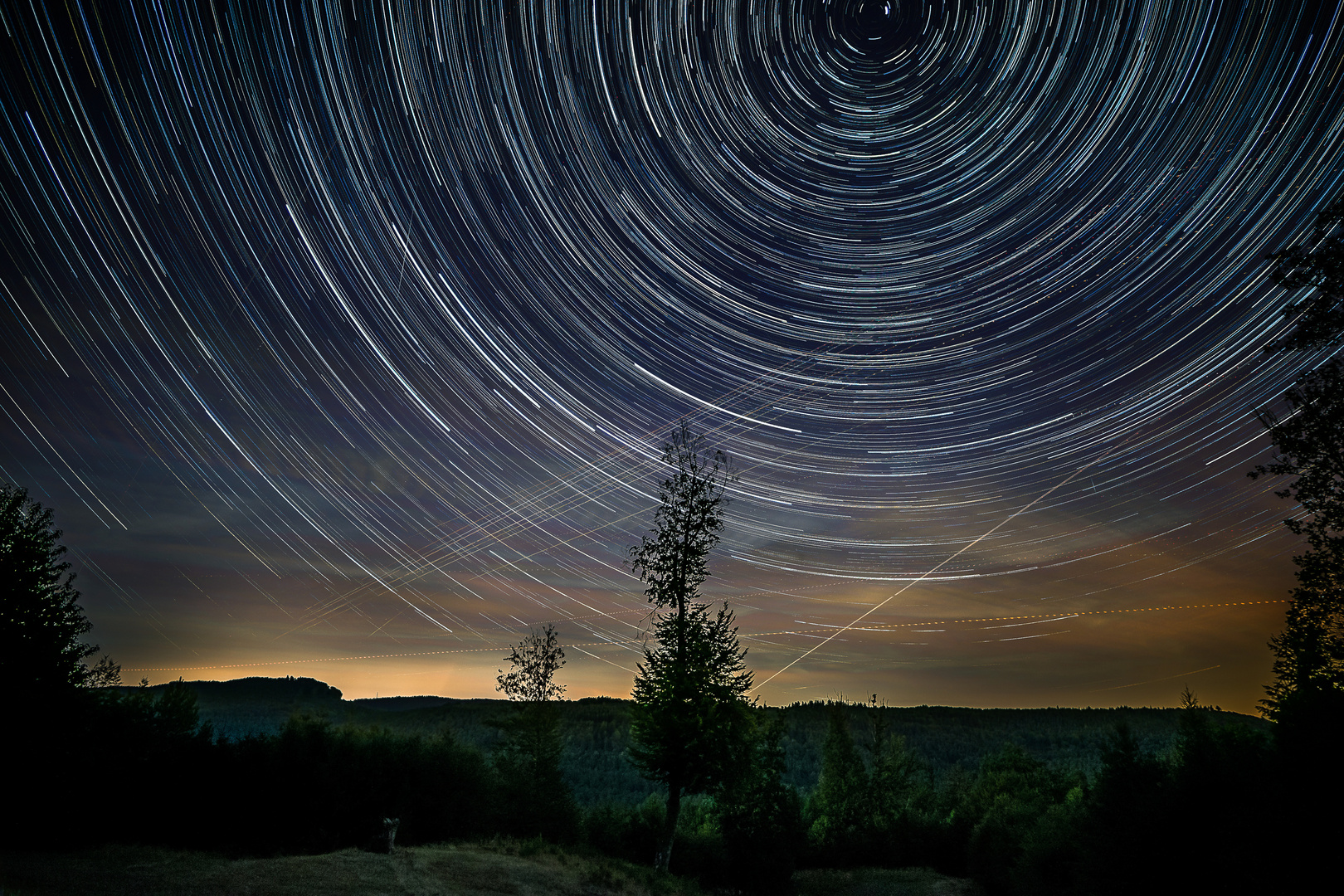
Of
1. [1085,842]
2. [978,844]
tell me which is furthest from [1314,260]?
[978,844]

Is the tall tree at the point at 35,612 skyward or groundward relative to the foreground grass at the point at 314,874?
skyward

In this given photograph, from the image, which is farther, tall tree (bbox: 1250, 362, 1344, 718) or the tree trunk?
the tree trunk

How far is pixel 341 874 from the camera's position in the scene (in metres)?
15.7

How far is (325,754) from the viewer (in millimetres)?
25516

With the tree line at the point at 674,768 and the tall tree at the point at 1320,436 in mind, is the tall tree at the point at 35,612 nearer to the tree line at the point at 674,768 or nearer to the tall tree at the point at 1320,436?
the tree line at the point at 674,768

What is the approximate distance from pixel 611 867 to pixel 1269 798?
18789 mm

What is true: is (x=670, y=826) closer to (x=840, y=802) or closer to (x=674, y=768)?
(x=674, y=768)

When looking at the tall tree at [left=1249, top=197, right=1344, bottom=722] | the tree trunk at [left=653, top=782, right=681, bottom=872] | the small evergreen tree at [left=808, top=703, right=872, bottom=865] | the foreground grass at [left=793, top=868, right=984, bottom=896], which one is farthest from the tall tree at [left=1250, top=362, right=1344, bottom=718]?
the small evergreen tree at [left=808, top=703, right=872, bottom=865]

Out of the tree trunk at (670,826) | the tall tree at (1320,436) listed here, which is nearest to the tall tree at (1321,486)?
the tall tree at (1320,436)

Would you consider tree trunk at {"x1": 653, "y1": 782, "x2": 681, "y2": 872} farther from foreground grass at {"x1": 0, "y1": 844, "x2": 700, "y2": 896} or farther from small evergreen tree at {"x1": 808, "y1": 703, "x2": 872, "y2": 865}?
small evergreen tree at {"x1": 808, "y1": 703, "x2": 872, "y2": 865}

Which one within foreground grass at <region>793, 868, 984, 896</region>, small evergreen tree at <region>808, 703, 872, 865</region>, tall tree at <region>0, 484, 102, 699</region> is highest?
tall tree at <region>0, 484, 102, 699</region>

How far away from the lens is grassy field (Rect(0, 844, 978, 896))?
1343 centimetres

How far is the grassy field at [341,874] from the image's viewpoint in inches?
529

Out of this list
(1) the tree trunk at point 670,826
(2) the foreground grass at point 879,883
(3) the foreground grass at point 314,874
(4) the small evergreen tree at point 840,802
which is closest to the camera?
(3) the foreground grass at point 314,874
